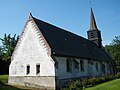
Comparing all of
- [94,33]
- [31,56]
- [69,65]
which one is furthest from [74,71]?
[94,33]

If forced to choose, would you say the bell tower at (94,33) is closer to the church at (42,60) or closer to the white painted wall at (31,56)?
the church at (42,60)

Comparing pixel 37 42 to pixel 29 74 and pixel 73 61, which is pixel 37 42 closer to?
pixel 29 74

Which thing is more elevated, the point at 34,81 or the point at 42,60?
the point at 42,60

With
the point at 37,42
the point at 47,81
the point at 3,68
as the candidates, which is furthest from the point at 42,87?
the point at 3,68

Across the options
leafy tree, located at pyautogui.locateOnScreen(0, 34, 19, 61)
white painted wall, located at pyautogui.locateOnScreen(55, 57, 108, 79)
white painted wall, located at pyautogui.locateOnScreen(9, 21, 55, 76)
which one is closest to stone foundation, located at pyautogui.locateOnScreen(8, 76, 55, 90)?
white painted wall, located at pyautogui.locateOnScreen(9, 21, 55, 76)

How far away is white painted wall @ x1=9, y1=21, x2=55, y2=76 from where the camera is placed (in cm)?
2261

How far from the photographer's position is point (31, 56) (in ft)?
80.5

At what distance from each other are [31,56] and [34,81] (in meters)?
3.54

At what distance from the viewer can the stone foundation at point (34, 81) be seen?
21.9 meters

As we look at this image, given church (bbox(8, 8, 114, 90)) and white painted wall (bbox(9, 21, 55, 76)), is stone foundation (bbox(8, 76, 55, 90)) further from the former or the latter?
white painted wall (bbox(9, 21, 55, 76))

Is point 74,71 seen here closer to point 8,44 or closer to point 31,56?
point 31,56

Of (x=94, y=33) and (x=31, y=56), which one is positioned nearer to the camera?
(x=31, y=56)

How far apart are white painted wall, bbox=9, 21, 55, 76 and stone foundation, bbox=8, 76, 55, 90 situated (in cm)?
52

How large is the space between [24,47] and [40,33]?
12.3 ft
